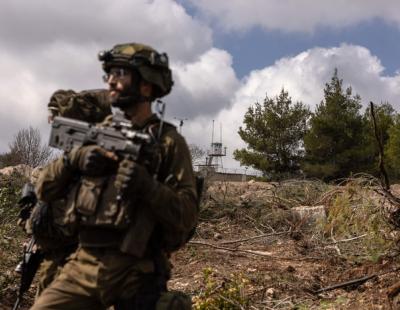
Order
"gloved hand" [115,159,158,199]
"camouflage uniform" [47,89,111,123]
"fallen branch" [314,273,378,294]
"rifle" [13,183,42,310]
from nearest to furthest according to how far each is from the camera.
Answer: "gloved hand" [115,159,158,199]
"camouflage uniform" [47,89,111,123]
"rifle" [13,183,42,310]
"fallen branch" [314,273,378,294]

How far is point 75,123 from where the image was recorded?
9.29 feet

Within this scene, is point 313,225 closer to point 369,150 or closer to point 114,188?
point 114,188

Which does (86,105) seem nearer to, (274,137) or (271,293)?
(271,293)

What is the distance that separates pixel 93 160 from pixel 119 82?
0.40 meters

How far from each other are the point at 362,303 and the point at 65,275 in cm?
351

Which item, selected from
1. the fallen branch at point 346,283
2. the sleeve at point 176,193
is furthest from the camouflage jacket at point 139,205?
the fallen branch at point 346,283

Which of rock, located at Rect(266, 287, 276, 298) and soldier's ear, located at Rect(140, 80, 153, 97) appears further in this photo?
rock, located at Rect(266, 287, 276, 298)

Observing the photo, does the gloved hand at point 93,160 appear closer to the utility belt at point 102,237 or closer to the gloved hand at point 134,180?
the gloved hand at point 134,180

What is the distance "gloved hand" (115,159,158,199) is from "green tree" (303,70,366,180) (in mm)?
24472

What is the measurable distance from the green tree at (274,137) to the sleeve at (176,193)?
25357 millimetres

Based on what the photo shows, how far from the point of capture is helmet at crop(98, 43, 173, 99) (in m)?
2.78

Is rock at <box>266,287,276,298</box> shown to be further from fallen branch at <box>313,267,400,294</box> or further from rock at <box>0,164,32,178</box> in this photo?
rock at <box>0,164,32,178</box>

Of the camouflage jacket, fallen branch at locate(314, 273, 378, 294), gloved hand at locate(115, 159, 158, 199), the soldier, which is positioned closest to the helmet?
the soldier

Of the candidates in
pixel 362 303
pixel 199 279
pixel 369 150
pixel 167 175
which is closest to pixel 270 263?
pixel 199 279
